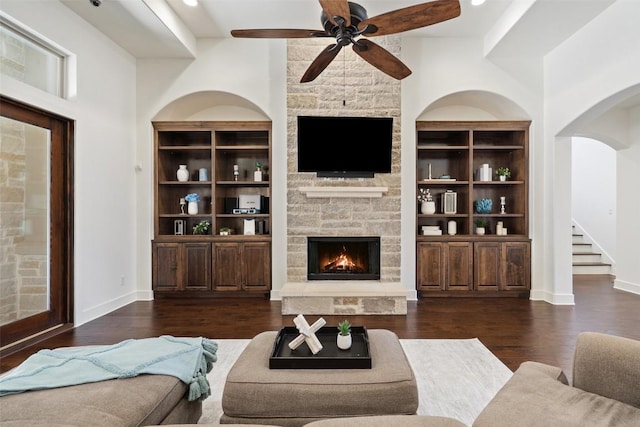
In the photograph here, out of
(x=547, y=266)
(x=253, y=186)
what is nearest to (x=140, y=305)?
(x=253, y=186)

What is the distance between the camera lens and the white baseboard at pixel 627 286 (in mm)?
5352

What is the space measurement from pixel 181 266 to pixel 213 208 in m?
0.96

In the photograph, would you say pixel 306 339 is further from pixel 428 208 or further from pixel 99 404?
pixel 428 208

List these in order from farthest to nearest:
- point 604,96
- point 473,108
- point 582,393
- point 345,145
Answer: point 473,108, point 345,145, point 604,96, point 582,393

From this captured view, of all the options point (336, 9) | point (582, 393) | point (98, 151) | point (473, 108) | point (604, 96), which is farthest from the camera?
point (473, 108)

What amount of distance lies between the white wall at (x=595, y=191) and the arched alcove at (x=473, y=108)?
307 centimetres

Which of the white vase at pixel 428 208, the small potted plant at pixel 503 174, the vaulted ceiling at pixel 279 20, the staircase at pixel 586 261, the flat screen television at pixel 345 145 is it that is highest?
the vaulted ceiling at pixel 279 20

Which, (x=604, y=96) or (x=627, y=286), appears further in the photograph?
(x=627, y=286)

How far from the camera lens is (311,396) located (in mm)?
1632

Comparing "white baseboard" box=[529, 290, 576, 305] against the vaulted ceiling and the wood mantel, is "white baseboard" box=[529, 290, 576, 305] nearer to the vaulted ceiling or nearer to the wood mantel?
the wood mantel

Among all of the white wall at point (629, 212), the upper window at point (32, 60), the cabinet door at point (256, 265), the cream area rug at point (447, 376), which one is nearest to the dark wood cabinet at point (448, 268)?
the cream area rug at point (447, 376)

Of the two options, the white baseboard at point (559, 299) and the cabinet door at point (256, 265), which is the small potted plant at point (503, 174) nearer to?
the white baseboard at point (559, 299)

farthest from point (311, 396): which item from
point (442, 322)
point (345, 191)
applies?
point (345, 191)

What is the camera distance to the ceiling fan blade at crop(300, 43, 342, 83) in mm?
3164
